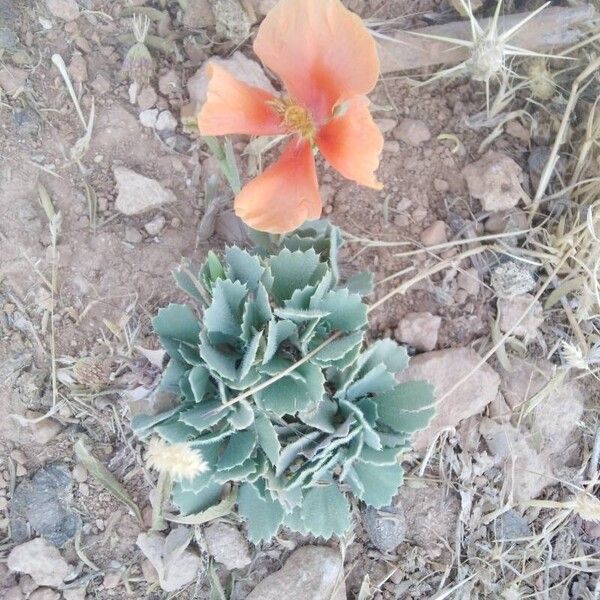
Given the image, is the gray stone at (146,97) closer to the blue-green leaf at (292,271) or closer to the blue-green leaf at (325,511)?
the blue-green leaf at (292,271)

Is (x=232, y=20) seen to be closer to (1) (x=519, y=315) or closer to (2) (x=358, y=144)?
(2) (x=358, y=144)

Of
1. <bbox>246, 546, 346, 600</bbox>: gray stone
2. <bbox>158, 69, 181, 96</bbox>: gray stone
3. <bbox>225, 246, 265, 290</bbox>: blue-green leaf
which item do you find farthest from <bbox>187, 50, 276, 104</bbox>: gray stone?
<bbox>246, 546, 346, 600</bbox>: gray stone

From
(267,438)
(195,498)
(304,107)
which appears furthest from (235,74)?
(195,498)

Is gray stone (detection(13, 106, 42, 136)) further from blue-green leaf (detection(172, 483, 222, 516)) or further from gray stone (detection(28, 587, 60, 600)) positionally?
gray stone (detection(28, 587, 60, 600))

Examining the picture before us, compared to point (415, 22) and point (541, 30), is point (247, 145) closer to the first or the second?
point (415, 22)

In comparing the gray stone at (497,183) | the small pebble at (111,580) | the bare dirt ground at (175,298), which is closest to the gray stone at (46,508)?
the bare dirt ground at (175,298)

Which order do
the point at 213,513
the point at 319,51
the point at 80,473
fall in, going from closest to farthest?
the point at 319,51, the point at 213,513, the point at 80,473
